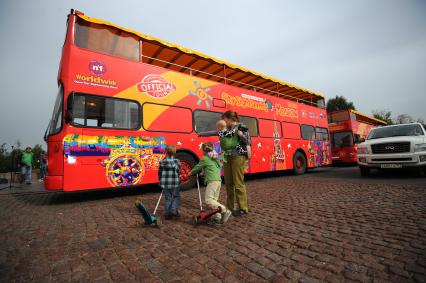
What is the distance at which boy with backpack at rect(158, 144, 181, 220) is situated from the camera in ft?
11.3

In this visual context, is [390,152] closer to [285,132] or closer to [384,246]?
[285,132]

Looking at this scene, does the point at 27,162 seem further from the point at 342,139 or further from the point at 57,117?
the point at 342,139

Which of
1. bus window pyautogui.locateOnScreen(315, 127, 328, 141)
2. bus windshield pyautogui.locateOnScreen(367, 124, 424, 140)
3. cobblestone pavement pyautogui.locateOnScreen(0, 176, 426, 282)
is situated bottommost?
cobblestone pavement pyautogui.locateOnScreen(0, 176, 426, 282)

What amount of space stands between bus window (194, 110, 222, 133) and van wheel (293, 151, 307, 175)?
15.1 feet

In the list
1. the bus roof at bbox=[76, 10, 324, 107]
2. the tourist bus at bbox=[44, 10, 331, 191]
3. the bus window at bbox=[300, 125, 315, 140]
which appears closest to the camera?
the tourist bus at bbox=[44, 10, 331, 191]

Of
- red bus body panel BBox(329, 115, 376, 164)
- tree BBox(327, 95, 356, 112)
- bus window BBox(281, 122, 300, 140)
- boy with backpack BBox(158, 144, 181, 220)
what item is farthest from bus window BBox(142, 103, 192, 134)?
tree BBox(327, 95, 356, 112)

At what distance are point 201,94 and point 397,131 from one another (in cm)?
706

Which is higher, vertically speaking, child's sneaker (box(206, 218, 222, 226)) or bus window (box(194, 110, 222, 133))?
bus window (box(194, 110, 222, 133))

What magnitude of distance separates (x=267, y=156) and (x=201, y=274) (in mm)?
6813

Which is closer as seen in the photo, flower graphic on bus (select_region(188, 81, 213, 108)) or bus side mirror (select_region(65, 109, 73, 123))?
bus side mirror (select_region(65, 109, 73, 123))

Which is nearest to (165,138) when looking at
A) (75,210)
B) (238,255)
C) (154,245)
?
(75,210)

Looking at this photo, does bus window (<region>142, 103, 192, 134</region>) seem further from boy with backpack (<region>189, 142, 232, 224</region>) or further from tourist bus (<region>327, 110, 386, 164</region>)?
tourist bus (<region>327, 110, 386, 164</region>)

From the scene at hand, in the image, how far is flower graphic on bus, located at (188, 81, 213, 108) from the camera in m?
6.57

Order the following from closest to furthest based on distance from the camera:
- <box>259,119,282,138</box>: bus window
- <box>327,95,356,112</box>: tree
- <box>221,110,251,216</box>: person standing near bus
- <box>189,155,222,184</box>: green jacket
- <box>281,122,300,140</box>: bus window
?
1. <box>189,155,222,184</box>: green jacket
2. <box>221,110,251,216</box>: person standing near bus
3. <box>259,119,282,138</box>: bus window
4. <box>281,122,300,140</box>: bus window
5. <box>327,95,356,112</box>: tree
